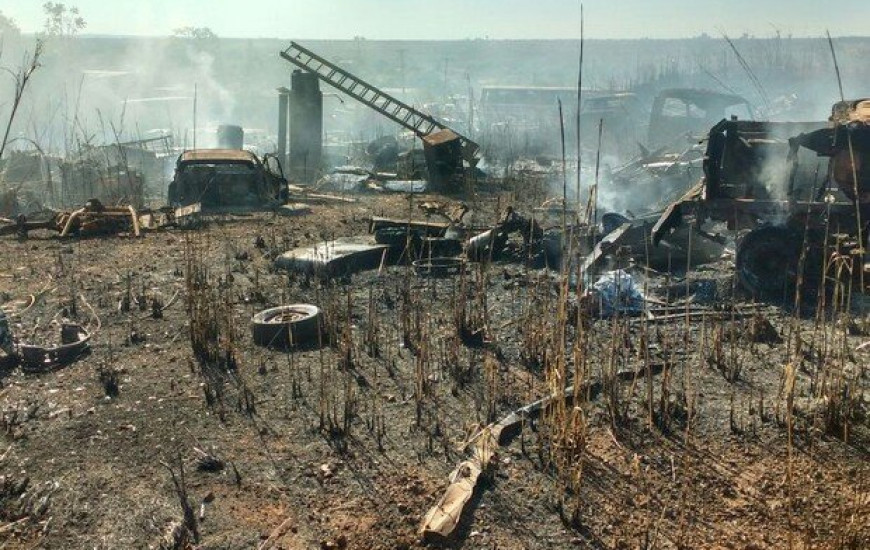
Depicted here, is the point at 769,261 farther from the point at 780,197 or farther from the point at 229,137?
the point at 229,137

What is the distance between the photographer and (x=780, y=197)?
9203 millimetres

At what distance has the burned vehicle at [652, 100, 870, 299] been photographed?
809 centimetres

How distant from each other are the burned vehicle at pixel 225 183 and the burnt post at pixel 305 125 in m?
4.55

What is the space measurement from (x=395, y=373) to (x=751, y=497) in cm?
279

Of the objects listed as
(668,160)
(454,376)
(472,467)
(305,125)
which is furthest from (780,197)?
(305,125)

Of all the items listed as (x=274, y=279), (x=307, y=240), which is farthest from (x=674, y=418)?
(x=307, y=240)

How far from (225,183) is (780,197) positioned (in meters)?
8.84

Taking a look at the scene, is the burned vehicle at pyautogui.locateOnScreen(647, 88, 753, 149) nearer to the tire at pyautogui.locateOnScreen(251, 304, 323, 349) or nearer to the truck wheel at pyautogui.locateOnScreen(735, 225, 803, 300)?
the truck wheel at pyautogui.locateOnScreen(735, 225, 803, 300)

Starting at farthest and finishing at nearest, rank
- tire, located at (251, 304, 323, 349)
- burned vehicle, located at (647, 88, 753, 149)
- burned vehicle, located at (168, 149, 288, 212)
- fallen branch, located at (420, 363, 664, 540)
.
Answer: burned vehicle, located at (647, 88, 753, 149) → burned vehicle, located at (168, 149, 288, 212) → tire, located at (251, 304, 323, 349) → fallen branch, located at (420, 363, 664, 540)

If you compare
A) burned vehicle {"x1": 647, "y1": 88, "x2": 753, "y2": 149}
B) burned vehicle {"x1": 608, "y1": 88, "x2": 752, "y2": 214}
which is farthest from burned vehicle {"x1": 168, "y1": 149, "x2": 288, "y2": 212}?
burned vehicle {"x1": 647, "y1": 88, "x2": 753, "y2": 149}

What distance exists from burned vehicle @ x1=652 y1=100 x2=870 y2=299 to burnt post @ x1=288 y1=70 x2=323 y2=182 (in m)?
11.3

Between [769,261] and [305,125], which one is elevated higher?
[305,125]

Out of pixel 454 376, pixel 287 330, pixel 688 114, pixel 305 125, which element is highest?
pixel 688 114

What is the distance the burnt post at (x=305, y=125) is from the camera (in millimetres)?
19234
